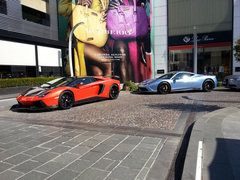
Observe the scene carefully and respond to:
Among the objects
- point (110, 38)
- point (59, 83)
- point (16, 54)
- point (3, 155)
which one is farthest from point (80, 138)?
point (110, 38)

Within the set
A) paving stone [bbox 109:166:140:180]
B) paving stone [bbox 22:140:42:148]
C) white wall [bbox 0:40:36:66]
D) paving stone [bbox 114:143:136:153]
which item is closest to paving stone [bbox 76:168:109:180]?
paving stone [bbox 109:166:140:180]

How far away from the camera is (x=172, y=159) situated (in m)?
2.78

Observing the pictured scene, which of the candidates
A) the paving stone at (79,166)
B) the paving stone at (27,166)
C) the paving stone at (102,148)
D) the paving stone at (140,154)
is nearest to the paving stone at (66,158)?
the paving stone at (79,166)

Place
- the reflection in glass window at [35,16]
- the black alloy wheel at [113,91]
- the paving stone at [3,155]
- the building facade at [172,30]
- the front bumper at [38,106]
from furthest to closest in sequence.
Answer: the reflection in glass window at [35,16] < the building facade at [172,30] < the black alloy wheel at [113,91] < the front bumper at [38,106] < the paving stone at [3,155]

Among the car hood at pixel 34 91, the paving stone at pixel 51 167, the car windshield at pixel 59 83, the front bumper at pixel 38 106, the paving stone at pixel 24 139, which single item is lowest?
the paving stone at pixel 51 167

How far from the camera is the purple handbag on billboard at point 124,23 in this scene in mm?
19938

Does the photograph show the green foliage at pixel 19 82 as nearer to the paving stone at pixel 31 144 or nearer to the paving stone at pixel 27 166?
the paving stone at pixel 31 144

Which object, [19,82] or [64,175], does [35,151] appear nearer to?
[64,175]

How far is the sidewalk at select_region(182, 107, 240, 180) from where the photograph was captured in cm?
227

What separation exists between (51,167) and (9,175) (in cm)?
49

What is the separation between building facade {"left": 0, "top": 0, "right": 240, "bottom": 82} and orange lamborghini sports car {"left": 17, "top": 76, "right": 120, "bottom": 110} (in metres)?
8.66

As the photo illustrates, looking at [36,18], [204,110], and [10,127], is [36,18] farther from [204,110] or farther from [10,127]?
[204,110]

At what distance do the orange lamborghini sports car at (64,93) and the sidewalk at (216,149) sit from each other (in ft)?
14.7

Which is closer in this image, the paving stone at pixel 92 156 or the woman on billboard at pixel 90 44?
the paving stone at pixel 92 156
